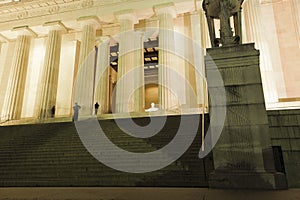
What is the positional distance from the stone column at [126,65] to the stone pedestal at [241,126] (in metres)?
13.0

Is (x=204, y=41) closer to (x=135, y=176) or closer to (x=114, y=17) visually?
(x=114, y=17)

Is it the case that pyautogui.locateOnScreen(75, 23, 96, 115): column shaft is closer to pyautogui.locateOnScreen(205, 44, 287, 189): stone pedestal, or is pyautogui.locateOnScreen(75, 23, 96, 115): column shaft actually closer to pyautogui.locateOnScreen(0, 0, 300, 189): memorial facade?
pyautogui.locateOnScreen(0, 0, 300, 189): memorial facade

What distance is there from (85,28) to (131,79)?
6.85 metres

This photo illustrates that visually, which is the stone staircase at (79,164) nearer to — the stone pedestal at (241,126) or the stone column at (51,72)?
the stone pedestal at (241,126)

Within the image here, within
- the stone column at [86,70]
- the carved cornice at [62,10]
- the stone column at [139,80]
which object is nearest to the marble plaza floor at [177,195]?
the stone column at [139,80]

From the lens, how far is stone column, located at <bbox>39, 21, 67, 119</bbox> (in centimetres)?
1933

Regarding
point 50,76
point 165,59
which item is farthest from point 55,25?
point 165,59

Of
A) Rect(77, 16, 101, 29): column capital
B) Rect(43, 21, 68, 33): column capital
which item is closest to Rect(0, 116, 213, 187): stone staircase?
Rect(77, 16, 101, 29): column capital

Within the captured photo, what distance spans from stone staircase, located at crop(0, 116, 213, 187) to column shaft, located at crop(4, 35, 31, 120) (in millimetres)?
10575

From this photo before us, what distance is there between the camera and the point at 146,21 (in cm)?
2220

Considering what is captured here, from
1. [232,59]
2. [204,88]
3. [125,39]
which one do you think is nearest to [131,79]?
[125,39]

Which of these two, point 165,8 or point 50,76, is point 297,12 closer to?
point 165,8

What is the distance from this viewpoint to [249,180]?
413 cm

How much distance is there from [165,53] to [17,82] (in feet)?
44.9
